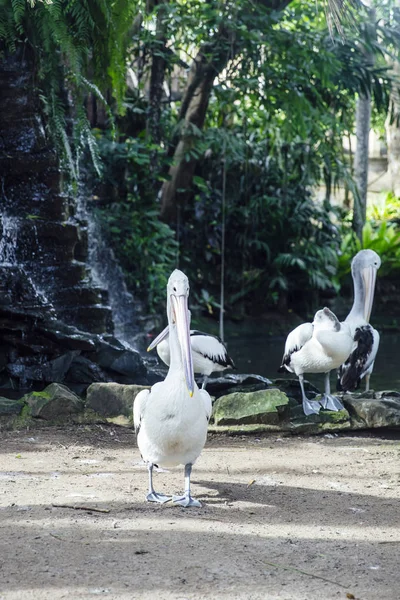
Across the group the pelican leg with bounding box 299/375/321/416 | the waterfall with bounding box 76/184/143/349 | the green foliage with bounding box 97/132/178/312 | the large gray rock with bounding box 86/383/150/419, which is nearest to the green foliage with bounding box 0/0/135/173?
the large gray rock with bounding box 86/383/150/419

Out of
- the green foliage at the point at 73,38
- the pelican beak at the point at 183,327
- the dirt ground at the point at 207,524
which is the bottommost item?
the dirt ground at the point at 207,524

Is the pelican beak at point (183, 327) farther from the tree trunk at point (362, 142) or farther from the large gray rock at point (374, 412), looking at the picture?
the tree trunk at point (362, 142)

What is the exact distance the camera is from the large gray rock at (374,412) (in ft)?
19.8

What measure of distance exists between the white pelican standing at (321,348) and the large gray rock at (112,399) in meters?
1.35

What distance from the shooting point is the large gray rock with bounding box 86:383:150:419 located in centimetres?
623

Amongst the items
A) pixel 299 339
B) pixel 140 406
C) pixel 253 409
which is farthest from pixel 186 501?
pixel 299 339

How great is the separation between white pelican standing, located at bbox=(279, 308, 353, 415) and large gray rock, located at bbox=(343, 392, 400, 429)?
179mm

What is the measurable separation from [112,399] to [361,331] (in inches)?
93.0

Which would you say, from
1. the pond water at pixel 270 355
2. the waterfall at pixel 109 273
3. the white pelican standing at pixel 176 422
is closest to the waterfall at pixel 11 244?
the waterfall at pixel 109 273

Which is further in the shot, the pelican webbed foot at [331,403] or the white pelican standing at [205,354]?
the white pelican standing at [205,354]

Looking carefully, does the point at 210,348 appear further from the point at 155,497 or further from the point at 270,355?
the point at 270,355

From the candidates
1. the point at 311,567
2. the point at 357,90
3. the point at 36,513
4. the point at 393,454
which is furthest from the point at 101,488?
the point at 357,90

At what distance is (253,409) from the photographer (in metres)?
6.13

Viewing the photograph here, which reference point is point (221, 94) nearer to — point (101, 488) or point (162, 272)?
point (162, 272)
